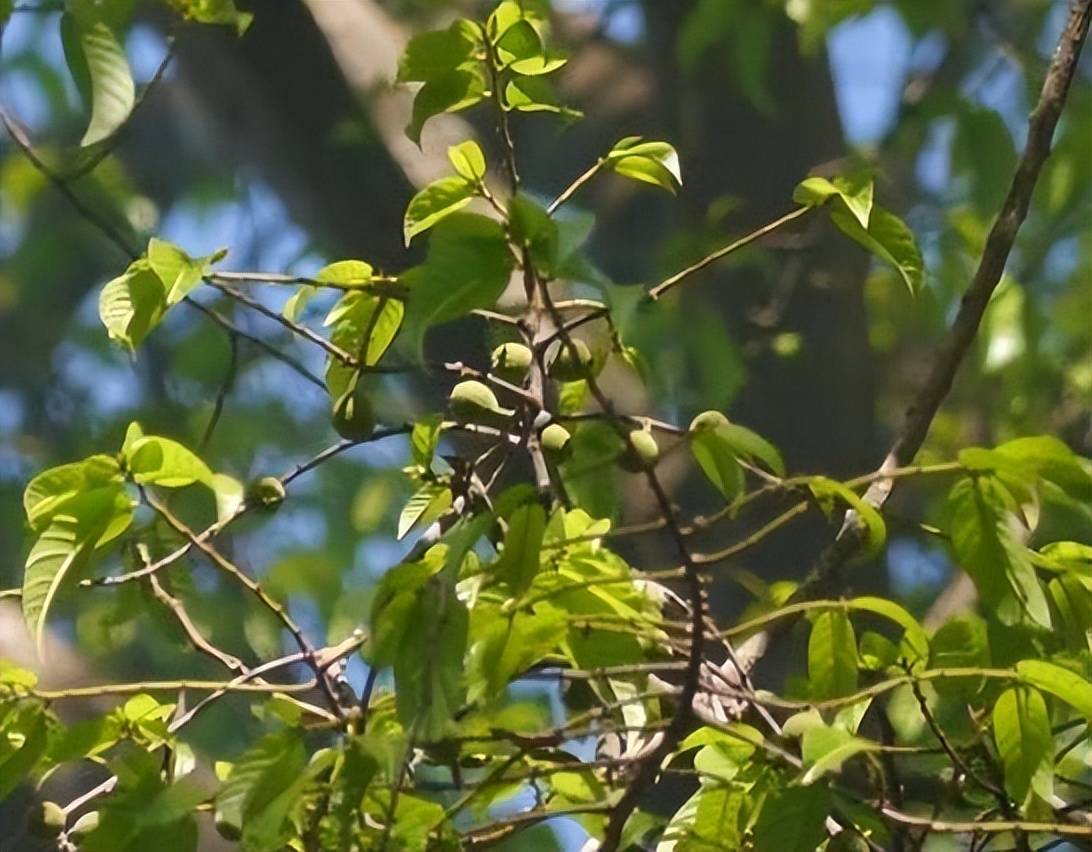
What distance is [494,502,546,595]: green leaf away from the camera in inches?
16.3

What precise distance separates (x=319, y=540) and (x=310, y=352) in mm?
149

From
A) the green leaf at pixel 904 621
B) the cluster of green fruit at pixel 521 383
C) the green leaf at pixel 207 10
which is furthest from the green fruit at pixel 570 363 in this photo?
the green leaf at pixel 207 10

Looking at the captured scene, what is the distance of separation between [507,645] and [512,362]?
109mm

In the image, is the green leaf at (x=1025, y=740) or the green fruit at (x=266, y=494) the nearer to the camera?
the green leaf at (x=1025, y=740)

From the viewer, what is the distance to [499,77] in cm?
47

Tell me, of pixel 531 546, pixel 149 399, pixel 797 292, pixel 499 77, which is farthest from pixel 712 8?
pixel 531 546

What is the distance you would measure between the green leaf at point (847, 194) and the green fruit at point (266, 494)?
0.21 m

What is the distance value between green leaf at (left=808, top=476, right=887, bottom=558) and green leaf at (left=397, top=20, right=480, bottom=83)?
0.56 feet

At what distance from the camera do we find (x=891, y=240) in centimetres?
48

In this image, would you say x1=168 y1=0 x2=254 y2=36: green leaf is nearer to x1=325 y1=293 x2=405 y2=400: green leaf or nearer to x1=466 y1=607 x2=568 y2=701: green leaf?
x1=325 y1=293 x2=405 y2=400: green leaf

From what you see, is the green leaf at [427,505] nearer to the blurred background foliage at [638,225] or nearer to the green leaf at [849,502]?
the green leaf at [849,502]

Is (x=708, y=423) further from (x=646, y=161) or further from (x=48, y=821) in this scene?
(x=48, y=821)

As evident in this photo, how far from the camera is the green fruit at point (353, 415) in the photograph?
1.63 ft

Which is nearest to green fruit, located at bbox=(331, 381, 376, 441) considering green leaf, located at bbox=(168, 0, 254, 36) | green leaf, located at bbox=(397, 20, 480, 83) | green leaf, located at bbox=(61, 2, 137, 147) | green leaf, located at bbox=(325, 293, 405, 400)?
green leaf, located at bbox=(325, 293, 405, 400)
